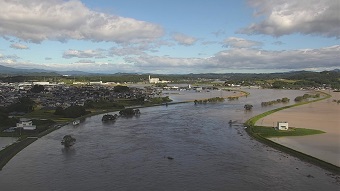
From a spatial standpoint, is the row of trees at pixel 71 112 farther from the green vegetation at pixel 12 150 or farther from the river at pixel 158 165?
the green vegetation at pixel 12 150

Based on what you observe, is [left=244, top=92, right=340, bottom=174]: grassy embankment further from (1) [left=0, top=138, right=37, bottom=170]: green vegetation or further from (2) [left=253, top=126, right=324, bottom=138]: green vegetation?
(1) [left=0, top=138, right=37, bottom=170]: green vegetation

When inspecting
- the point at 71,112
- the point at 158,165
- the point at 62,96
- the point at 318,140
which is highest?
the point at 62,96

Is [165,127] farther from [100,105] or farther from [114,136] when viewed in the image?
[100,105]

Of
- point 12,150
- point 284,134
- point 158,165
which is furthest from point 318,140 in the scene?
point 12,150

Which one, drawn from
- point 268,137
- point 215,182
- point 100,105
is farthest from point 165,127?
point 100,105

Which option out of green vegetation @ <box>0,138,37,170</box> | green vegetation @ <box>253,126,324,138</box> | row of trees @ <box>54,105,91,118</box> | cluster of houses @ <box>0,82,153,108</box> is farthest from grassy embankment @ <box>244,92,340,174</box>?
cluster of houses @ <box>0,82,153,108</box>

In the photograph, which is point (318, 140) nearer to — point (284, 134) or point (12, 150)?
point (284, 134)

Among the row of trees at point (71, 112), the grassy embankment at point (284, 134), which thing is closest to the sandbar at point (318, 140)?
the grassy embankment at point (284, 134)

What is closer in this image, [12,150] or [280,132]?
[12,150]
